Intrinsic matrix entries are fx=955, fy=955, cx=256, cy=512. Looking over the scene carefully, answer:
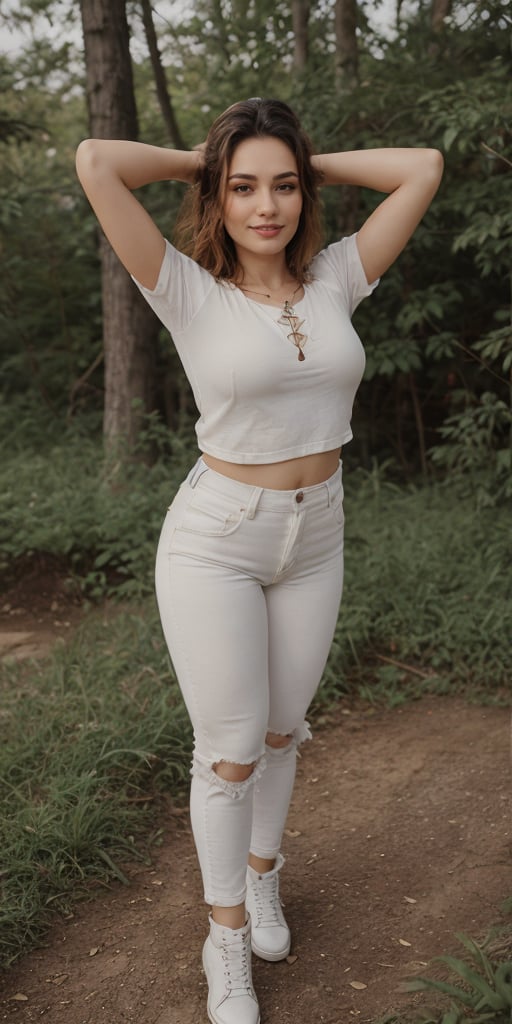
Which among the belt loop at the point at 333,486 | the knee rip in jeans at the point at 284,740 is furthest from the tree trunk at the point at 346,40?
the knee rip in jeans at the point at 284,740

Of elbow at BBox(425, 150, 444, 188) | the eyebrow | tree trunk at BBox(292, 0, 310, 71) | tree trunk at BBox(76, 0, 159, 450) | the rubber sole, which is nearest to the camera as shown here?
the eyebrow

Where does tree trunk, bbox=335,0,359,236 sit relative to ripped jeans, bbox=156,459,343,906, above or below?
above

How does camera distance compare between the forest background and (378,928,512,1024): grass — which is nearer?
(378,928,512,1024): grass

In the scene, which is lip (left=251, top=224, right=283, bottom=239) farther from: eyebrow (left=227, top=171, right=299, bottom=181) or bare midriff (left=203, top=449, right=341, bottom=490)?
bare midriff (left=203, top=449, right=341, bottom=490)

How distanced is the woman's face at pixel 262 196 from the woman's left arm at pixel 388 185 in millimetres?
193

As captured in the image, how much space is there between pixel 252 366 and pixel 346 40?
4459 mm

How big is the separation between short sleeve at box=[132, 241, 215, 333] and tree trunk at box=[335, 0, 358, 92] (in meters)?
4.09

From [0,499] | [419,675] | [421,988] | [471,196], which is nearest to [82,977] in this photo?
[421,988]

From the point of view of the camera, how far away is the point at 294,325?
2.08 meters

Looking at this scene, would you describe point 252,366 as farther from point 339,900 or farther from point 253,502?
point 339,900

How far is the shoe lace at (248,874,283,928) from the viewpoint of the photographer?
2.48m

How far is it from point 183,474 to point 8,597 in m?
1.23

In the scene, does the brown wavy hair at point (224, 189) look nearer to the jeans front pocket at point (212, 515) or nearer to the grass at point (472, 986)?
the jeans front pocket at point (212, 515)

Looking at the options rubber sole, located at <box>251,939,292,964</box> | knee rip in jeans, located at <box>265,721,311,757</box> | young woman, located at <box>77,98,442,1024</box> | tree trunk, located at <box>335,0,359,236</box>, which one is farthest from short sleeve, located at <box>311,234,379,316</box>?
tree trunk, located at <box>335,0,359,236</box>
